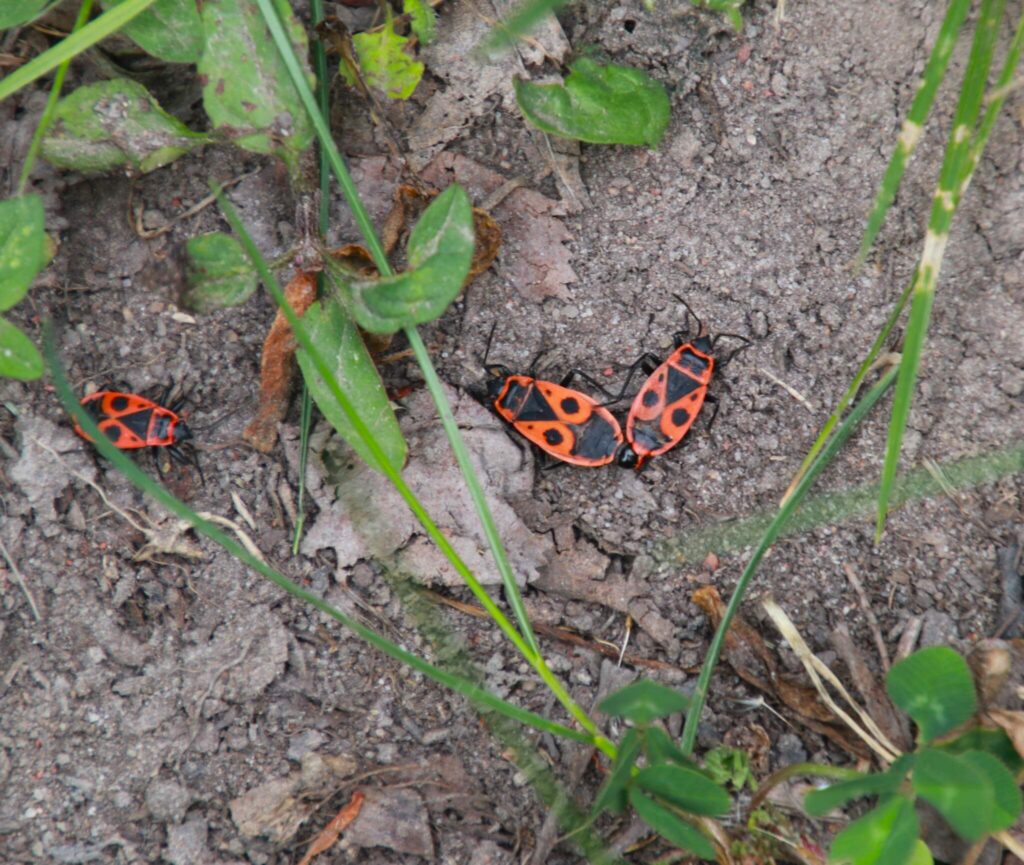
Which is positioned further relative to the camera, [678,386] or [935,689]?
[678,386]

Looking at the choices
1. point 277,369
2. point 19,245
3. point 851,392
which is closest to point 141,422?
point 277,369

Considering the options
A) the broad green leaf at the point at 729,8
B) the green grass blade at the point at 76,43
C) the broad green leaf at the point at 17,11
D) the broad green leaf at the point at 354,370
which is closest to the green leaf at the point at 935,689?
the broad green leaf at the point at 354,370

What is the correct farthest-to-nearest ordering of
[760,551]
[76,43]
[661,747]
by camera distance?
1. [760,551]
2. [76,43]
3. [661,747]

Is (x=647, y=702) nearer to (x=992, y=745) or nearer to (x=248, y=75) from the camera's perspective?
(x=992, y=745)

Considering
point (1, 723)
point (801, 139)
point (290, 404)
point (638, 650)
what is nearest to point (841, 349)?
point (801, 139)

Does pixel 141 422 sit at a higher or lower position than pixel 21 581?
higher

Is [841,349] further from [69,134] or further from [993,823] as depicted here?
[69,134]
